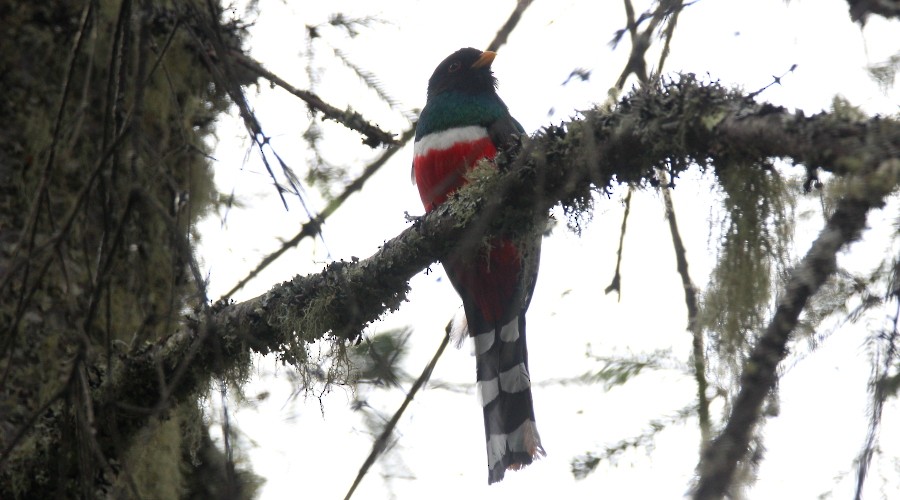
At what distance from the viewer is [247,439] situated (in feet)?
11.3

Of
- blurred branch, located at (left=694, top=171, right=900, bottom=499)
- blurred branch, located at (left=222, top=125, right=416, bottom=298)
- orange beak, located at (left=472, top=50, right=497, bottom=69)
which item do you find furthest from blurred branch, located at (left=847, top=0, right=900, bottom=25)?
orange beak, located at (left=472, top=50, right=497, bottom=69)

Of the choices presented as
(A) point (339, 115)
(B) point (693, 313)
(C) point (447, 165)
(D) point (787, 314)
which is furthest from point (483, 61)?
(D) point (787, 314)

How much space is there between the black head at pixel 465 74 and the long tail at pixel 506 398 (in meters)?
1.18

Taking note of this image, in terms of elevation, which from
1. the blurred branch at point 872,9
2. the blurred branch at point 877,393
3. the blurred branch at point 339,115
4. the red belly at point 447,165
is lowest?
the blurred branch at point 877,393

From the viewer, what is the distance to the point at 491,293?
4031 mm

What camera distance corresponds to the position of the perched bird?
3857 millimetres

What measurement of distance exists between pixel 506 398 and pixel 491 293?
17.4 inches

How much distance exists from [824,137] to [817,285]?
0.93 feet

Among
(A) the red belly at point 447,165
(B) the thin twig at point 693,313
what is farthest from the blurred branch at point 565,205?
(A) the red belly at point 447,165

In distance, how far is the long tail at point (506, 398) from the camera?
3.82 metres

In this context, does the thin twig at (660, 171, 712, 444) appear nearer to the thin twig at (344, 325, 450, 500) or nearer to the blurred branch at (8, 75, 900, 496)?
the blurred branch at (8, 75, 900, 496)

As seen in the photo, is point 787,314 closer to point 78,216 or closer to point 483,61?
point 78,216

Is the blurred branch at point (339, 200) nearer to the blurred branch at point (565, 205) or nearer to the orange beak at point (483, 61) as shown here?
the blurred branch at point (565, 205)

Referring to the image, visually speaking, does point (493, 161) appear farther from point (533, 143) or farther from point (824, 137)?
point (824, 137)
